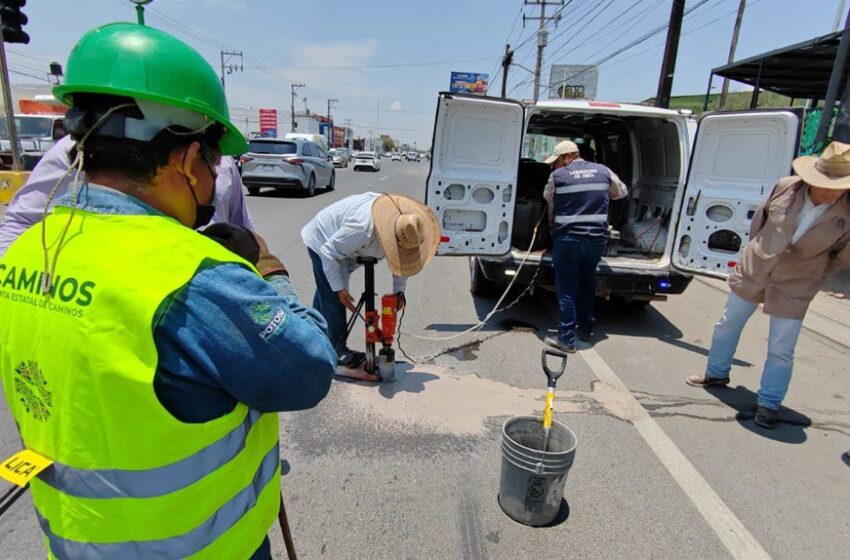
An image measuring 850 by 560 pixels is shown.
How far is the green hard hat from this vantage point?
972 mm

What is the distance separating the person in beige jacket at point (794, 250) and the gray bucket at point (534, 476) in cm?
201

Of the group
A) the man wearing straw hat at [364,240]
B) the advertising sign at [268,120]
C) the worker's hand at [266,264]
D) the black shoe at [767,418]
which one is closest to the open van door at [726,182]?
the black shoe at [767,418]

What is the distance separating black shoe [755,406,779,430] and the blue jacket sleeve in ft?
12.1

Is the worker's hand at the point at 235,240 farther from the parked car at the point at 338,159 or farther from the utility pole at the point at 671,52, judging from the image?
the parked car at the point at 338,159

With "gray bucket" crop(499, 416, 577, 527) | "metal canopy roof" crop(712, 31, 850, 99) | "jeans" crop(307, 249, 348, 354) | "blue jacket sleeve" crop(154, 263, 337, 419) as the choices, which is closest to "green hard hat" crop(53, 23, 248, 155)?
"blue jacket sleeve" crop(154, 263, 337, 419)

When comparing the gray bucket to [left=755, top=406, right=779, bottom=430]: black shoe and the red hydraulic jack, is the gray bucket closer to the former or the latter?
the red hydraulic jack

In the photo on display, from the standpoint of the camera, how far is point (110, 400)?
Answer: 2.76 ft

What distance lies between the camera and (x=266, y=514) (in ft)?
3.92

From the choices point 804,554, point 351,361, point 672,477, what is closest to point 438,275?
point 351,361

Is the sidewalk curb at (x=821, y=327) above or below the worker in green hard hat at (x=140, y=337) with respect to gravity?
below

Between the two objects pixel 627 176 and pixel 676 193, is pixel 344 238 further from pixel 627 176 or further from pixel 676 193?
pixel 627 176

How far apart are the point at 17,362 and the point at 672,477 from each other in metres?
3.10

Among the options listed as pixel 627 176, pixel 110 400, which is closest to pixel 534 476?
pixel 110 400

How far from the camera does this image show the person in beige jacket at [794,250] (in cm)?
336
